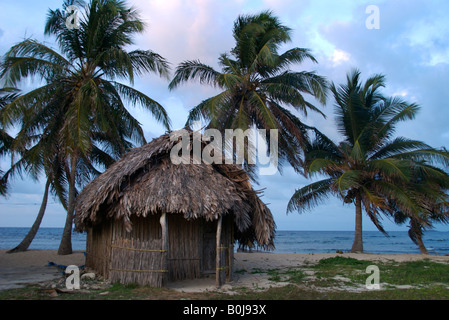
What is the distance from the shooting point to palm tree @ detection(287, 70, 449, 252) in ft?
49.8

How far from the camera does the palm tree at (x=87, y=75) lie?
41.3 feet

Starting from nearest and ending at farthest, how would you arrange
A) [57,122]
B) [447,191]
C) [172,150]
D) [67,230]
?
[172,150], [57,122], [67,230], [447,191]

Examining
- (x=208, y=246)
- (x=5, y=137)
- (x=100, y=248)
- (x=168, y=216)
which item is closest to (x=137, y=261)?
(x=168, y=216)

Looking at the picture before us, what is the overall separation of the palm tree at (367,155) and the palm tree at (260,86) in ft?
5.94

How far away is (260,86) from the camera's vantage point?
1515 centimetres

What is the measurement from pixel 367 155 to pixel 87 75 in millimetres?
11767

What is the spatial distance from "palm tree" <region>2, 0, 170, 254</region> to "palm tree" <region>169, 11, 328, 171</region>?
6.44 ft

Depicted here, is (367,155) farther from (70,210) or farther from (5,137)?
(5,137)

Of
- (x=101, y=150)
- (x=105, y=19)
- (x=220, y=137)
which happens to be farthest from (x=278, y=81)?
(x=101, y=150)

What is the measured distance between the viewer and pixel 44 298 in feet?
23.5

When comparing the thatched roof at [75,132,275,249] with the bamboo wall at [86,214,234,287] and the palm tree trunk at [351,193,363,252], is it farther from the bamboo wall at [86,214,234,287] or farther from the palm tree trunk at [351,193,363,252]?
the palm tree trunk at [351,193,363,252]

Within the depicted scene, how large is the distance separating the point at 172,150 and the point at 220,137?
173 inches
